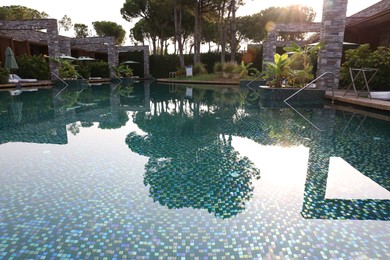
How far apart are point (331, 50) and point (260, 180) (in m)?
9.79

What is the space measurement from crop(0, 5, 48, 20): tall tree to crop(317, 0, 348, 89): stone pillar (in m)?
45.0

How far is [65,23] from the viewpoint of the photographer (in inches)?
2399

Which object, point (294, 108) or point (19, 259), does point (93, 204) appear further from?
point (294, 108)

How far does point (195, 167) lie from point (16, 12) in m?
53.1

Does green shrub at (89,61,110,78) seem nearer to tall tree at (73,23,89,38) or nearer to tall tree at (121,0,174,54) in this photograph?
tall tree at (121,0,174,54)

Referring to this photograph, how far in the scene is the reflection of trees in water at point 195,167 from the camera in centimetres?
279

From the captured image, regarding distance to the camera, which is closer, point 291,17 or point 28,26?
point 28,26

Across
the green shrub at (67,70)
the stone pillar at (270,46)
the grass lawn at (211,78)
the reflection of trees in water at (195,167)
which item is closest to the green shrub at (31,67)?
the green shrub at (67,70)

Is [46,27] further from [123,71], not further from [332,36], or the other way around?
[332,36]

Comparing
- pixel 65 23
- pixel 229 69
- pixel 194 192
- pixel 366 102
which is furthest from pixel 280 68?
pixel 65 23

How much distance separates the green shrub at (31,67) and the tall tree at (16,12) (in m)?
28.2

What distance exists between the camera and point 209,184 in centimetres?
315

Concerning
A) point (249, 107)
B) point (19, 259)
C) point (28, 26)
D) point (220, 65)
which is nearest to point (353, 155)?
point (19, 259)

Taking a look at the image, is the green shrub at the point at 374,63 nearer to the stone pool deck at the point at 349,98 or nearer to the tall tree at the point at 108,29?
the stone pool deck at the point at 349,98
